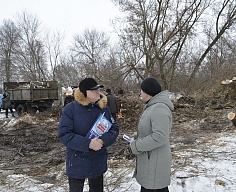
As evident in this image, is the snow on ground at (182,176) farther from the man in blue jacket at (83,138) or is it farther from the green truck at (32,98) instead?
the green truck at (32,98)

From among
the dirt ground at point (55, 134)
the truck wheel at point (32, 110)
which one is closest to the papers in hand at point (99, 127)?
the dirt ground at point (55, 134)

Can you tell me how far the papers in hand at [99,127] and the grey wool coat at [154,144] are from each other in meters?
0.34

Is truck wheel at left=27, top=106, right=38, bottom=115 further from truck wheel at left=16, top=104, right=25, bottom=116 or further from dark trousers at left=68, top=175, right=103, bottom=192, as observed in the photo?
dark trousers at left=68, top=175, right=103, bottom=192

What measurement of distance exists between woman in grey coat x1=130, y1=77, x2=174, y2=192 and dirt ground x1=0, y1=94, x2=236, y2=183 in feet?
7.73

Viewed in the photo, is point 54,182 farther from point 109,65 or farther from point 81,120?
point 109,65

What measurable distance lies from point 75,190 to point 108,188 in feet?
4.34

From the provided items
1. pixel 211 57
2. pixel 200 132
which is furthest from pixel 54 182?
pixel 211 57

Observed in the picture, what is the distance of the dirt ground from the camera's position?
5.15 m

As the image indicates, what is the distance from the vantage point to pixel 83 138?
85.6 inches

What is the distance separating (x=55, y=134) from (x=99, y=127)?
22.0ft

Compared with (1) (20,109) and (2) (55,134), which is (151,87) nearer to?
(2) (55,134)

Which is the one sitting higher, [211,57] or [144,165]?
[211,57]

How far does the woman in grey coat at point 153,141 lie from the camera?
2070mm

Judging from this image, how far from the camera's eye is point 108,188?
11.4 feet
